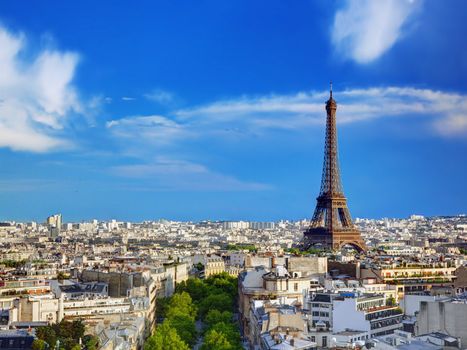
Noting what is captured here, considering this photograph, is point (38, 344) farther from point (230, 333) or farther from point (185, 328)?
point (185, 328)

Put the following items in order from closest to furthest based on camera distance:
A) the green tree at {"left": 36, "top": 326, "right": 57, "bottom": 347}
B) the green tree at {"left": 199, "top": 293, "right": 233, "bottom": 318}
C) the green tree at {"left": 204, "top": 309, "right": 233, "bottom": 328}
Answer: the green tree at {"left": 36, "top": 326, "right": 57, "bottom": 347}
the green tree at {"left": 204, "top": 309, "right": 233, "bottom": 328}
the green tree at {"left": 199, "top": 293, "right": 233, "bottom": 318}

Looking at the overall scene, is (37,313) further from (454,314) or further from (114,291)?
(454,314)

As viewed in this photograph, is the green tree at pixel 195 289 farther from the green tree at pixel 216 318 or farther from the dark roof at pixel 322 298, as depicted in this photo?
the dark roof at pixel 322 298

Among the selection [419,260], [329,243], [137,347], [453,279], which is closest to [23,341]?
[137,347]

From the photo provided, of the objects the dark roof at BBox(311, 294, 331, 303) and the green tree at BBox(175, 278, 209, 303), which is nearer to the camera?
the dark roof at BBox(311, 294, 331, 303)

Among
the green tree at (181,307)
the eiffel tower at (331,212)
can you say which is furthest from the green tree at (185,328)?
the eiffel tower at (331,212)

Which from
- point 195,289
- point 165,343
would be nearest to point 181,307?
point 195,289

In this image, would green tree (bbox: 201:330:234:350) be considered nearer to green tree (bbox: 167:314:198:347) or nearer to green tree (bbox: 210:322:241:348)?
green tree (bbox: 210:322:241:348)

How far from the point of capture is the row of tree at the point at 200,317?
39312 mm

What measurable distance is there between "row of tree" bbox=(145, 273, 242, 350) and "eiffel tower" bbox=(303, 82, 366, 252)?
36111 mm

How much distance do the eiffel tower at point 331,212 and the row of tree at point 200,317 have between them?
118ft

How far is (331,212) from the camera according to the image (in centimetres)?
11075

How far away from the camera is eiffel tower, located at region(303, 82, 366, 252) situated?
110 m

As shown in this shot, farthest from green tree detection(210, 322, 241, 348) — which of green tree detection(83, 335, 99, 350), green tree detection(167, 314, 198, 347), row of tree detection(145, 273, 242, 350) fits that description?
green tree detection(83, 335, 99, 350)
